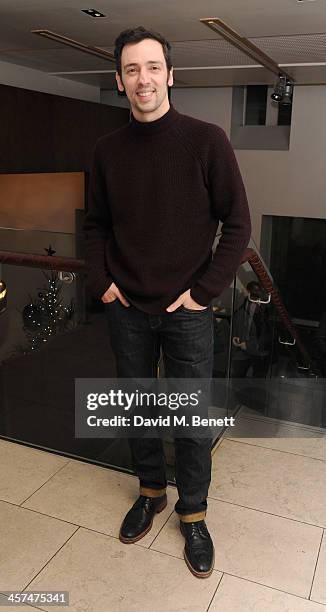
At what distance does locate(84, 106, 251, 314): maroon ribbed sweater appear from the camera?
153 cm

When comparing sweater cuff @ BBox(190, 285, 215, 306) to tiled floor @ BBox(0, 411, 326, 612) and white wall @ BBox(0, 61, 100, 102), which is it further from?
white wall @ BBox(0, 61, 100, 102)

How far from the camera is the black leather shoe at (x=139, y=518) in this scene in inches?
73.4

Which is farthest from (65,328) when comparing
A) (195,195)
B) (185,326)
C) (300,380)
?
(300,380)

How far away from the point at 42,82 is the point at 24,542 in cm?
583

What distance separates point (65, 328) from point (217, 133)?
1.32 m

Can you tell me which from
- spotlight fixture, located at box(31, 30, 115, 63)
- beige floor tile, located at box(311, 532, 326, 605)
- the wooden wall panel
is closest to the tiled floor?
beige floor tile, located at box(311, 532, 326, 605)

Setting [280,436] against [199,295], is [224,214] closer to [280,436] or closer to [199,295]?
[199,295]

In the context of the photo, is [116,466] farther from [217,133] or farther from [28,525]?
[217,133]

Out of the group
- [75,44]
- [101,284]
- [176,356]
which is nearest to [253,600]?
[176,356]

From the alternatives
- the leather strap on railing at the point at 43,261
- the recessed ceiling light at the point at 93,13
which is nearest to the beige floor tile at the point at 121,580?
the leather strap on railing at the point at 43,261

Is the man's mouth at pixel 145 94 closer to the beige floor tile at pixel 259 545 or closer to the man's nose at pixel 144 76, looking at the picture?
the man's nose at pixel 144 76

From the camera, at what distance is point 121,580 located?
1.70m

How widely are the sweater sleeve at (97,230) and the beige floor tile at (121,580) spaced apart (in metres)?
0.82

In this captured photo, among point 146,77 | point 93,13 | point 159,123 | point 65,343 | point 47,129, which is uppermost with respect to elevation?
point 93,13
